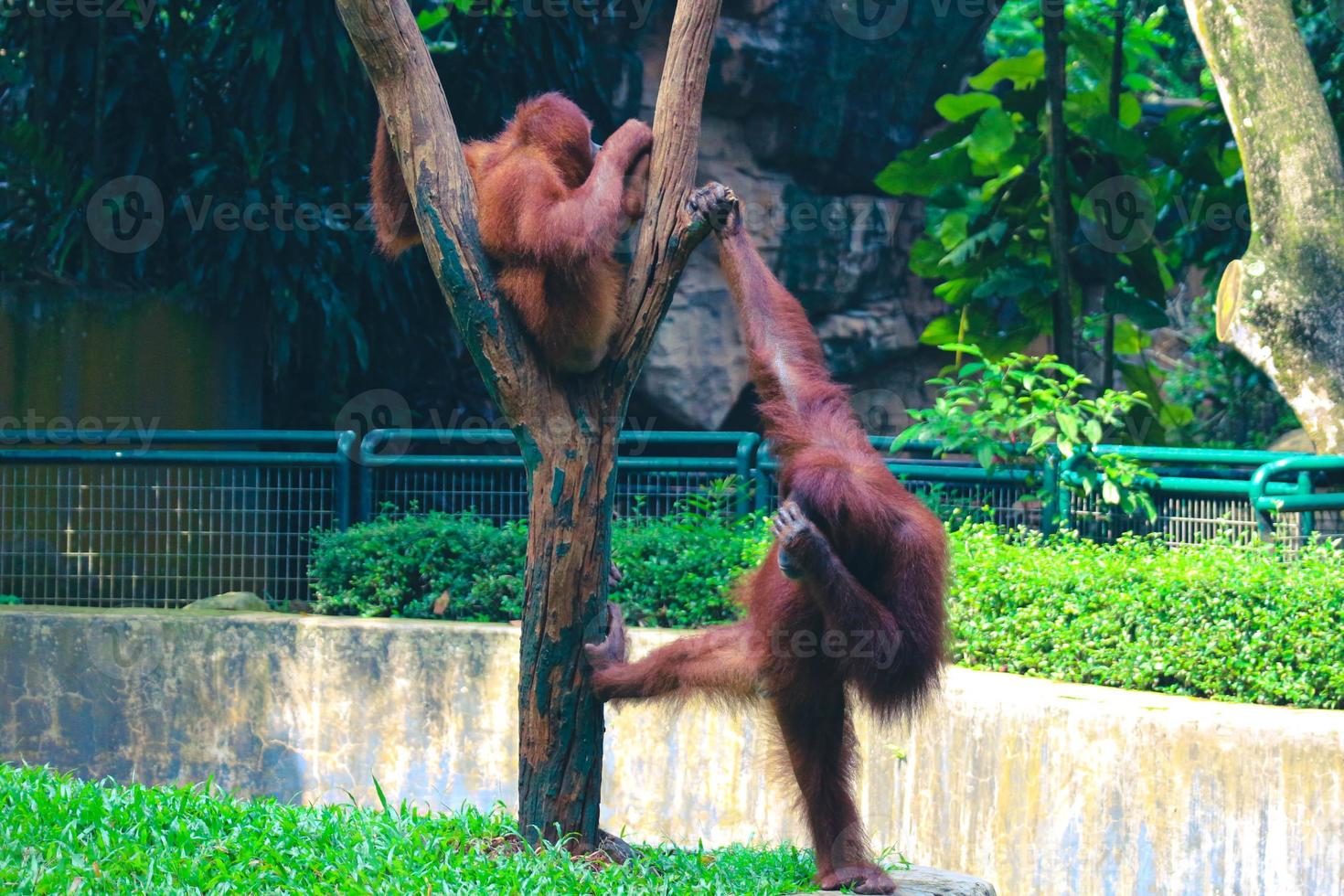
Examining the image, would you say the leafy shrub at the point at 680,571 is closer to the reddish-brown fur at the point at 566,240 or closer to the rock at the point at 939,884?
the rock at the point at 939,884

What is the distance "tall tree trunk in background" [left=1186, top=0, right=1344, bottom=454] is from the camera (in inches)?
272

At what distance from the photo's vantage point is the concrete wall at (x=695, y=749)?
476 cm

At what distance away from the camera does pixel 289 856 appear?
3.78 metres

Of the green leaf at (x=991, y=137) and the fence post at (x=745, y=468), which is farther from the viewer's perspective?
the green leaf at (x=991, y=137)

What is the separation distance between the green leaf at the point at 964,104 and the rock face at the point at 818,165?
152cm

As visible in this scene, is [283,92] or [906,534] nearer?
[906,534]

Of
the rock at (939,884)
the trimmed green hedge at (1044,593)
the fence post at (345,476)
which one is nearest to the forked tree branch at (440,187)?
the rock at (939,884)

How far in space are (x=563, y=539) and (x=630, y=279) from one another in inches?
29.7

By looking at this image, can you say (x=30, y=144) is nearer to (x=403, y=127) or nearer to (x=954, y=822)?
(x=403, y=127)

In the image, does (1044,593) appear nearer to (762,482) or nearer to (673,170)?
(762,482)

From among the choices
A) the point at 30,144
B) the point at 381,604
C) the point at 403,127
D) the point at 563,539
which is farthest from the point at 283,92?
the point at 563,539

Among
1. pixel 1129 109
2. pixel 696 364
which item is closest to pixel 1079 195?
pixel 1129 109

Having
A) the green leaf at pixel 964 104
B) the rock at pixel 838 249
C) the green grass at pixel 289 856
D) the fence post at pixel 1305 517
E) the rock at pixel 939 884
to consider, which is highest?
the green leaf at pixel 964 104

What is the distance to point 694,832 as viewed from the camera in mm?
6039
